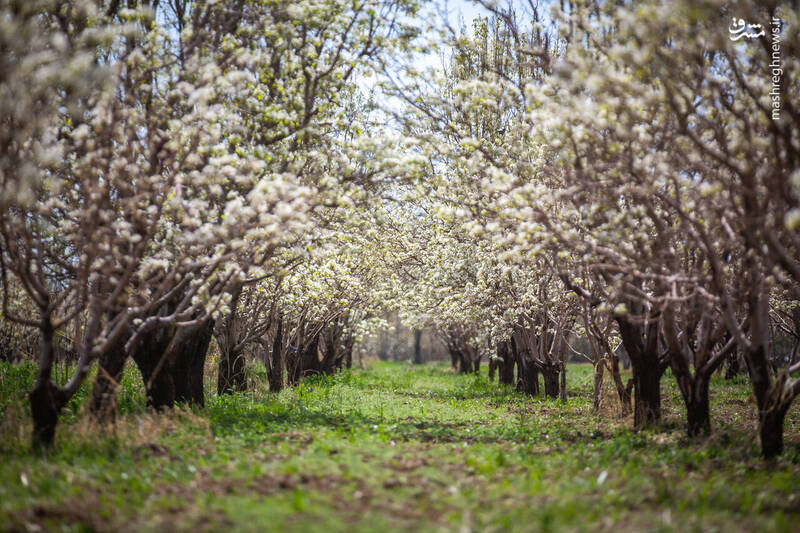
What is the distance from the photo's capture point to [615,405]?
13.8 m

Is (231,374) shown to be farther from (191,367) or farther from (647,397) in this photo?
(647,397)

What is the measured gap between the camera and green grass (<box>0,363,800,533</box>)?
5520mm

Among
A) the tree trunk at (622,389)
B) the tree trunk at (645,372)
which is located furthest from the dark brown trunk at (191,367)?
the tree trunk at (622,389)

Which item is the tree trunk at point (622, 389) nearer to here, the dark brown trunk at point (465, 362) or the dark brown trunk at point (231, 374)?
the dark brown trunk at point (231, 374)

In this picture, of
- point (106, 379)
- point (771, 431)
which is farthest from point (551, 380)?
point (106, 379)

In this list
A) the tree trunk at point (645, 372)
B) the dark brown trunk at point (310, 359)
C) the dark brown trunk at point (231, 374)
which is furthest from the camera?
the dark brown trunk at point (310, 359)

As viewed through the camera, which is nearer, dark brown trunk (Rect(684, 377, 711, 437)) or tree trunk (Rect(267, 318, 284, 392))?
dark brown trunk (Rect(684, 377, 711, 437))

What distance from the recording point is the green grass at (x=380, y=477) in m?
5.52

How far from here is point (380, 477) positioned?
685 cm

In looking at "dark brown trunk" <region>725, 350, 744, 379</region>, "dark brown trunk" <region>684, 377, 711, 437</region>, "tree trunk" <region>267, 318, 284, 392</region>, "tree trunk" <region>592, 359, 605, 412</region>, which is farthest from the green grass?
"dark brown trunk" <region>725, 350, 744, 379</region>

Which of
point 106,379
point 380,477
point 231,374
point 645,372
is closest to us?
point 380,477

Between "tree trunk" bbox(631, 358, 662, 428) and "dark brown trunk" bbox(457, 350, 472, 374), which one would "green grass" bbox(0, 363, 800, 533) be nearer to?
"tree trunk" bbox(631, 358, 662, 428)

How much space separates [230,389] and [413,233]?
25.9 feet

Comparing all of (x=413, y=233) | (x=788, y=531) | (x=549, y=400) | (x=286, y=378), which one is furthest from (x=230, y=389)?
(x=788, y=531)
